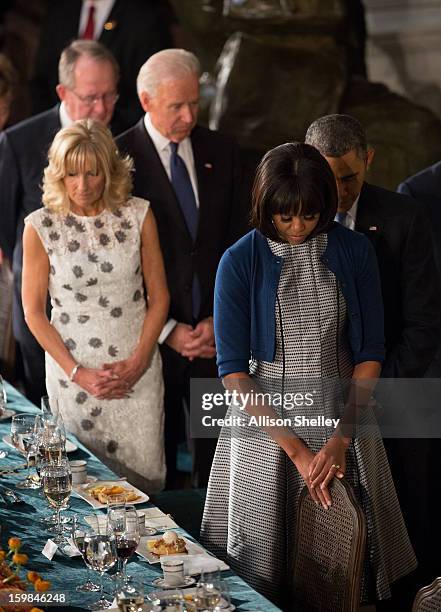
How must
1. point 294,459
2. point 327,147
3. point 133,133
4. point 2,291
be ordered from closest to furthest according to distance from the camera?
point 294,459
point 327,147
point 133,133
point 2,291

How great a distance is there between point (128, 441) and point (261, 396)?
122 cm

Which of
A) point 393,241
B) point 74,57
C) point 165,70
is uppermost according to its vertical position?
point 74,57

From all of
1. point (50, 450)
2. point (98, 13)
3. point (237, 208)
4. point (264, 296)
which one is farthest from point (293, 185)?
point (98, 13)

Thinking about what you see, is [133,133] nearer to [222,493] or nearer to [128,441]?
[128,441]

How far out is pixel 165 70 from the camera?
4.66 metres

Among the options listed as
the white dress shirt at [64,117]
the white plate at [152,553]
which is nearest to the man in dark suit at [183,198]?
the white dress shirt at [64,117]

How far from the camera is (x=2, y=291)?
565cm

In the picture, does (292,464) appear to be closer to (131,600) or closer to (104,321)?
(131,600)

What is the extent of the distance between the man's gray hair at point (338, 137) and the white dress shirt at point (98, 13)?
10.5 feet

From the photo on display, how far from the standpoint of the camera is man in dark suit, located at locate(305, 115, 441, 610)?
3.80m

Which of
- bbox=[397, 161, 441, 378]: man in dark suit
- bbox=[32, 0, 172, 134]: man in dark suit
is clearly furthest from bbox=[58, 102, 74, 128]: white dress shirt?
bbox=[397, 161, 441, 378]: man in dark suit

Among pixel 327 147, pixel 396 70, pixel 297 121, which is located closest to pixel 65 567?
pixel 327 147

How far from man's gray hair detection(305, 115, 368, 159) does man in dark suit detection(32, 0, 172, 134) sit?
2.76m

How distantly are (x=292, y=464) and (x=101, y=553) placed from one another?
2.95 feet
